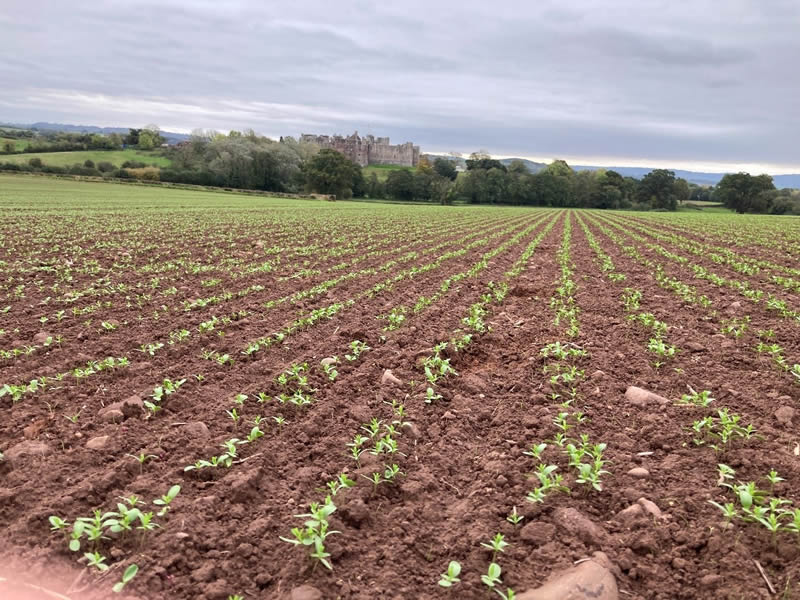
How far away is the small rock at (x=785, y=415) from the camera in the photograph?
450 centimetres

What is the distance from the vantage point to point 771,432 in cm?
428

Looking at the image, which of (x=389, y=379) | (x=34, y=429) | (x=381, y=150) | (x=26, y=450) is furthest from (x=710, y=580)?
(x=381, y=150)

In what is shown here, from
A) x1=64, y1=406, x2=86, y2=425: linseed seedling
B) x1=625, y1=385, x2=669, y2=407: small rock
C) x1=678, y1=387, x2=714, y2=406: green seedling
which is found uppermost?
x1=678, y1=387, x2=714, y2=406: green seedling

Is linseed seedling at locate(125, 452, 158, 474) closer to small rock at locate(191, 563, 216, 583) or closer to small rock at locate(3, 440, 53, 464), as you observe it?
small rock at locate(3, 440, 53, 464)

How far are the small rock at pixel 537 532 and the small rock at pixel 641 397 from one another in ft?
7.48

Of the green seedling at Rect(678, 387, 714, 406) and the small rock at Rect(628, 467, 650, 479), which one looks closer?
the small rock at Rect(628, 467, 650, 479)

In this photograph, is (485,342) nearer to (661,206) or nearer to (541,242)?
(541,242)

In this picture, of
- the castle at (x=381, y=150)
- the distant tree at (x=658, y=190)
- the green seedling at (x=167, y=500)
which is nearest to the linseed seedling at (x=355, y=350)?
the green seedling at (x=167, y=500)

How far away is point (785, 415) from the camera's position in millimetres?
4594

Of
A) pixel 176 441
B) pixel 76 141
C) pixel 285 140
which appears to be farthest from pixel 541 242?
pixel 76 141

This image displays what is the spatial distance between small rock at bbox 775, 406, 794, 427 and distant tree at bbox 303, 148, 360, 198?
85.1 metres

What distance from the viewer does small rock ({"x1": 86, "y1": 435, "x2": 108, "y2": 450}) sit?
4.11 metres

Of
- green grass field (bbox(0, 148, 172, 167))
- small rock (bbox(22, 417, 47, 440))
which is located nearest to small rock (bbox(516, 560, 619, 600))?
small rock (bbox(22, 417, 47, 440))

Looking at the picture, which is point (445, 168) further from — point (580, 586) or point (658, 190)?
point (580, 586)
